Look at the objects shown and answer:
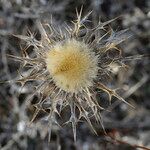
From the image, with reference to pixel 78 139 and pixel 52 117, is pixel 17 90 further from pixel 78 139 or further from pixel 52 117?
pixel 52 117

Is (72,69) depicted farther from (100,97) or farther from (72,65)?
(100,97)

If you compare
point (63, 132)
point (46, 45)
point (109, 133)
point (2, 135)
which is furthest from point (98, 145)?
point (46, 45)

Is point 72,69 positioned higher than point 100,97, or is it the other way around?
point 100,97

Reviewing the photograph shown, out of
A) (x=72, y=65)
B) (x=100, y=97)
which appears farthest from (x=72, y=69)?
(x=100, y=97)

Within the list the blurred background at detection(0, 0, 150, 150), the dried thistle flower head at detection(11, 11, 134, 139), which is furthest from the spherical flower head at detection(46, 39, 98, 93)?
the blurred background at detection(0, 0, 150, 150)

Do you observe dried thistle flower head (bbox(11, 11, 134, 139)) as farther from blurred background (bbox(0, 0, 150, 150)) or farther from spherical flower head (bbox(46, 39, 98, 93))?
blurred background (bbox(0, 0, 150, 150))

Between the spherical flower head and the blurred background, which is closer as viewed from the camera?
the spherical flower head
